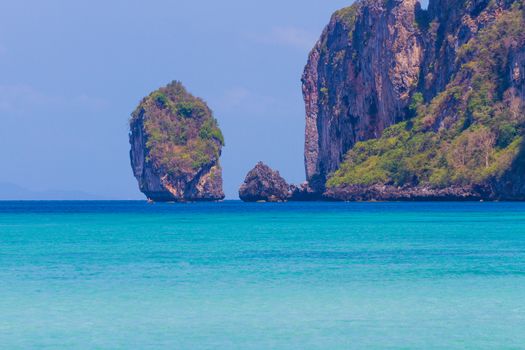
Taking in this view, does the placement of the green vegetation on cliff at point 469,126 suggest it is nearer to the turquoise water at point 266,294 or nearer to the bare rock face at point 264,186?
the bare rock face at point 264,186

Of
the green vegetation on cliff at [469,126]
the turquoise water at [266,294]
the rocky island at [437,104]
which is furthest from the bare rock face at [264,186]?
the turquoise water at [266,294]

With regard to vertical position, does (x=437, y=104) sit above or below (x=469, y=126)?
above

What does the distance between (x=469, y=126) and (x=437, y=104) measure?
13177 mm

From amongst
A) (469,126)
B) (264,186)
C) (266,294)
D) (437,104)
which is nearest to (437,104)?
(437,104)

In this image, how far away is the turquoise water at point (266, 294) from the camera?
24.9 m

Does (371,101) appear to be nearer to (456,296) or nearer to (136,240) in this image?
(136,240)

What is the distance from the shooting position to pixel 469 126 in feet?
502

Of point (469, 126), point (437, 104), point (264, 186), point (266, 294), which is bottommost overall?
point (266, 294)

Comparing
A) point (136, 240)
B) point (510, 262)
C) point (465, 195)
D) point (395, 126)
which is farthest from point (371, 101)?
point (510, 262)

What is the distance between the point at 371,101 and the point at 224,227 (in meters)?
119

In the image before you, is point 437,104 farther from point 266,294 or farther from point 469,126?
point 266,294

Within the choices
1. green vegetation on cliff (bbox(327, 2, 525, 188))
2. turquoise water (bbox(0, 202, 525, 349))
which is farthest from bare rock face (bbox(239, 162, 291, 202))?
turquoise water (bbox(0, 202, 525, 349))

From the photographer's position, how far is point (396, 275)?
124 feet

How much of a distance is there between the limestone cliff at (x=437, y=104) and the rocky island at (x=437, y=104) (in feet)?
0.63
